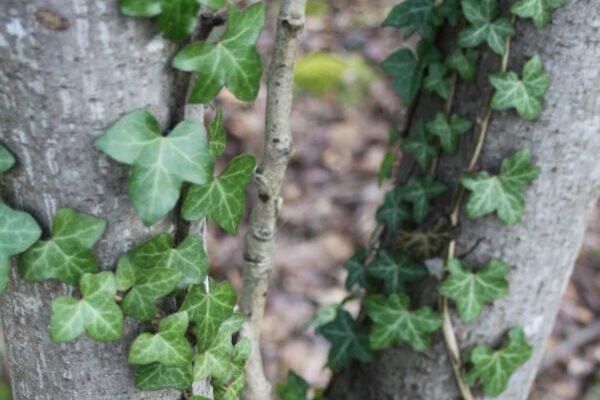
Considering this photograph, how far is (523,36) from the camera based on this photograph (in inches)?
32.9

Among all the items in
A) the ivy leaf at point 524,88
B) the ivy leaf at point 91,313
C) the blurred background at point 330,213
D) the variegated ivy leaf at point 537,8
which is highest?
the variegated ivy leaf at point 537,8

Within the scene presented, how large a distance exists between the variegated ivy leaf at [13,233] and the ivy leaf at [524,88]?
1.93ft

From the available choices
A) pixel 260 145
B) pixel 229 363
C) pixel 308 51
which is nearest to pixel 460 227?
pixel 229 363

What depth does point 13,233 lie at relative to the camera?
21.4 inches

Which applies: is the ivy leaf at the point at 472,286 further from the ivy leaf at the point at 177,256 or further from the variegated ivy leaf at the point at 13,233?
the variegated ivy leaf at the point at 13,233

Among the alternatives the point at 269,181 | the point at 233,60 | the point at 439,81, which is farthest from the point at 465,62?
the point at 233,60

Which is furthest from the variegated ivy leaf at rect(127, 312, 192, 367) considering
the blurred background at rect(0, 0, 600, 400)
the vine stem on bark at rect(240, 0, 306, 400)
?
the blurred background at rect(0, 0, 600, 400)

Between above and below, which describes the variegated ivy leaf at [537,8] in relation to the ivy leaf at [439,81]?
above

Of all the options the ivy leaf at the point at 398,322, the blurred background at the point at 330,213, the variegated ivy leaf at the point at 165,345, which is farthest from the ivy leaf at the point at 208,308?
the blurred background at the point at 330,213

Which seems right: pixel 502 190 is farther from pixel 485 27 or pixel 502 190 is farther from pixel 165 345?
pixel 165 345

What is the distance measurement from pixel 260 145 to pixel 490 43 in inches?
76.1

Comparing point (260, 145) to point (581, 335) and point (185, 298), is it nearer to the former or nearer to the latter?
point (581, 335)

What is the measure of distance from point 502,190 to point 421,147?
147 mm

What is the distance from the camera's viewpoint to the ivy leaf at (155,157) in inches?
20.6
